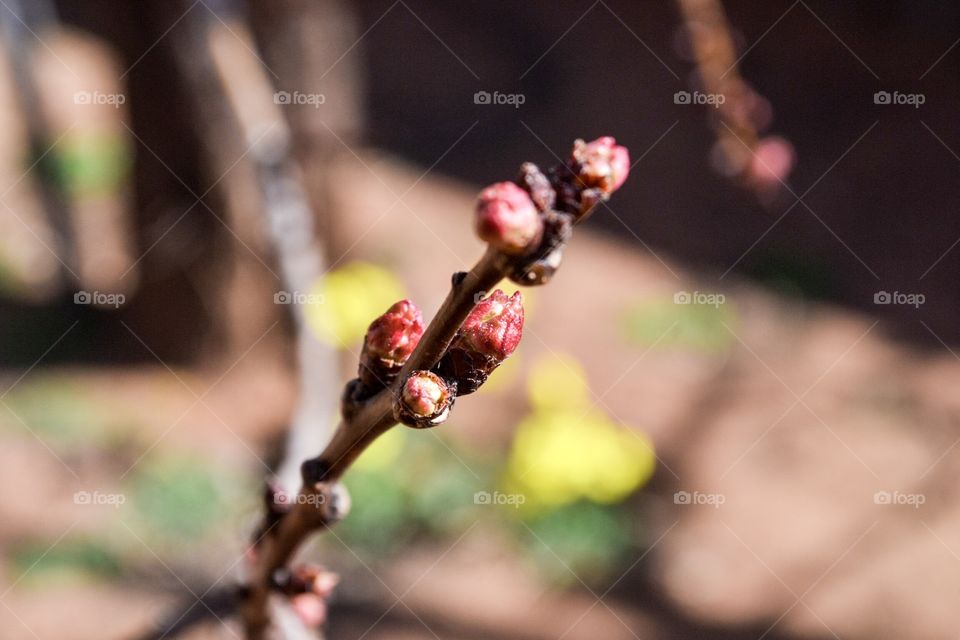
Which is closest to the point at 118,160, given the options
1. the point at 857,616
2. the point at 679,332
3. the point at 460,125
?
the point at 460,125

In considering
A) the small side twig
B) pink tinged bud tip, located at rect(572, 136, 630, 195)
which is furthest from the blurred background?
pink tinged bud tip, located at rect(572, 136, 630, 195)

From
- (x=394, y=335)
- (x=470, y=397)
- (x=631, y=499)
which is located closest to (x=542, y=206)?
(x=394, y=335)

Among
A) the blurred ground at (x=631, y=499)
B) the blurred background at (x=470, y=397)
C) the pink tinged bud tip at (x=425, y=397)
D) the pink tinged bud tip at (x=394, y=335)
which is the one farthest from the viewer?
the blurred ground at (x=631, y=499)

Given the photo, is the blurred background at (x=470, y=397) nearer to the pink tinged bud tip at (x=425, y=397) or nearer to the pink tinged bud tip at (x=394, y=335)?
the pink tinged bud tip at (x=394, y=335)

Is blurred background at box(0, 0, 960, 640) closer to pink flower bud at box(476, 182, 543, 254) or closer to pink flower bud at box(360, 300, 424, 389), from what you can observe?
pink flower bud at box(360, 300, 424, 389)

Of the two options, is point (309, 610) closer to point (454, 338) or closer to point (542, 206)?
point (454, 338)

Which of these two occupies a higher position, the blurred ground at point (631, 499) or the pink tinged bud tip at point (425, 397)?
the blurred ground at point (631, 499)

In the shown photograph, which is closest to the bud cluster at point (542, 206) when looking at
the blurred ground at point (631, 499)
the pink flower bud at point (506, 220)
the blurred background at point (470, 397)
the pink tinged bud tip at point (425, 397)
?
the pink flower bud at point (506, 220)
